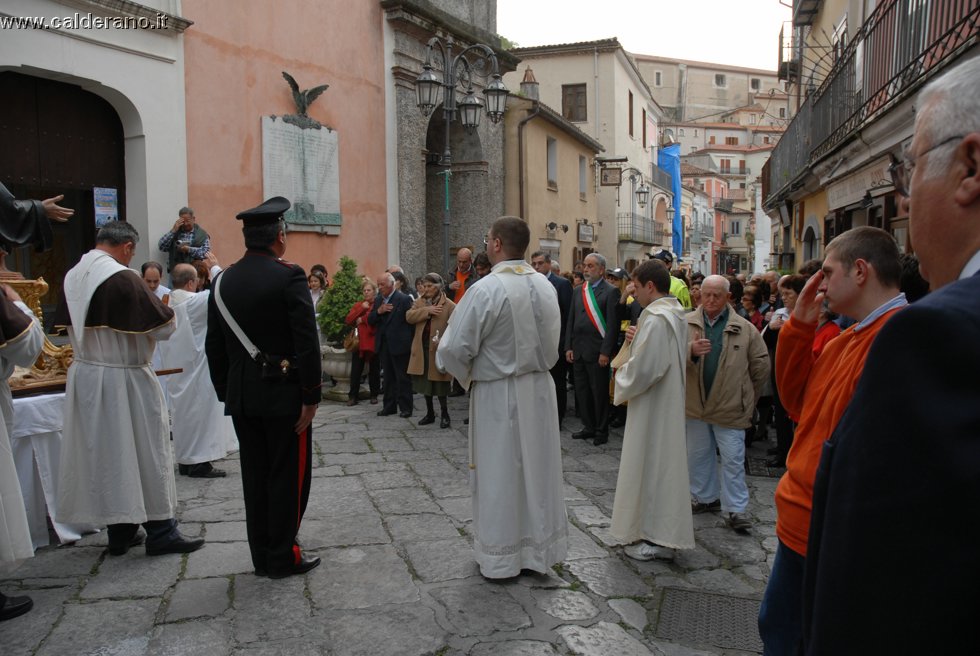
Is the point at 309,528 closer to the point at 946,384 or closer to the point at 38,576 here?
the point at 38,576

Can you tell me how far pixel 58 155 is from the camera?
9.54 meters

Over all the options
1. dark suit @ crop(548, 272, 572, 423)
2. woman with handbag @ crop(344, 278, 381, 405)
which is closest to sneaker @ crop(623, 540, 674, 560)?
dark suit @ crop(548, 272, 572, 423)

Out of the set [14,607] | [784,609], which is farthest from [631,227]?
[784,609]

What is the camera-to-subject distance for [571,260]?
2575 centimetres

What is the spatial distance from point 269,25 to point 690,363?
9.70 meters

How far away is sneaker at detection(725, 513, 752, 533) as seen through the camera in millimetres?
5218

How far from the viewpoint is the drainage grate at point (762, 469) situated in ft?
22.7

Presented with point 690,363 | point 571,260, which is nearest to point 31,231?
point 690,363

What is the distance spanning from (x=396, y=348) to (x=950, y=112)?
8.64m

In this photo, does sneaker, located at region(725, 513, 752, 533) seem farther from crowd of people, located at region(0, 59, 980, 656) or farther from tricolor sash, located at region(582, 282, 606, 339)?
tricolor sash, located at region(582, 282, 606, 339)

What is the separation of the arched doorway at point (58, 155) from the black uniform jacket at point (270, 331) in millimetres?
6542

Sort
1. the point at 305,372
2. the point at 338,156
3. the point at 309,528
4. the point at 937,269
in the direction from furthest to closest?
the point at 338,156 → the point at 309,528 → the point at 305,372 → the point at 937,269

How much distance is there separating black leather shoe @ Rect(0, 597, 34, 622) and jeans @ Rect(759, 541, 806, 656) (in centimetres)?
360

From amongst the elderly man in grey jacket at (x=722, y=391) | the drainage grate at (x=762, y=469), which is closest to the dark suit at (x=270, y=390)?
the elderly man in grey jacket at (x=722, y=391)
